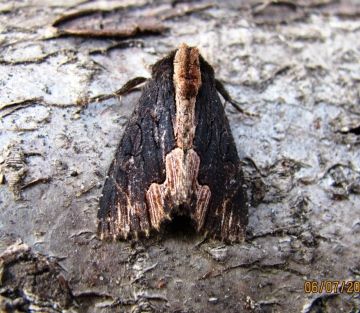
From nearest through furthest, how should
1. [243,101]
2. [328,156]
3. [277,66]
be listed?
[328,156], [243,101], [277,66]

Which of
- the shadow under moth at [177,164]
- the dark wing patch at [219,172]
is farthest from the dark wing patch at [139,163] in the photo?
the dark wing patch at [219,172]

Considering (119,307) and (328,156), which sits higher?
(328,156)

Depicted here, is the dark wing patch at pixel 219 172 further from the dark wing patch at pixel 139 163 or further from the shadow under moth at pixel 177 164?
the dark wing patch at pixel 139 163

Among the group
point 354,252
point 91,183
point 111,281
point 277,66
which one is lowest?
point 354,252

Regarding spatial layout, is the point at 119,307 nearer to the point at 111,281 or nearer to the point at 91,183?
the point at 111,281

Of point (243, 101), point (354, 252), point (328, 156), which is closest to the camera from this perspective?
point (354, 252)

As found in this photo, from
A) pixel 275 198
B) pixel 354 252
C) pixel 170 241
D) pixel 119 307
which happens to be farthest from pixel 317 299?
pixel 119 307
